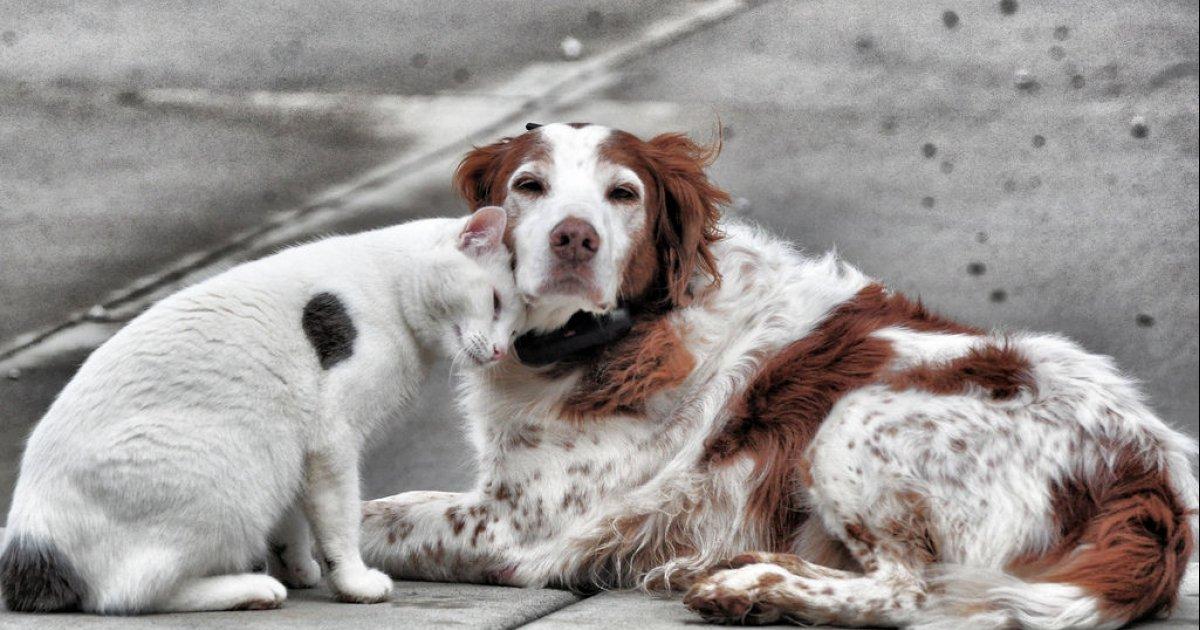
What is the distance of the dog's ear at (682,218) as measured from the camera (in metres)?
3.45

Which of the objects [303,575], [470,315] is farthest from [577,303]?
[303,575]

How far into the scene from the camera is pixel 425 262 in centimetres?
291

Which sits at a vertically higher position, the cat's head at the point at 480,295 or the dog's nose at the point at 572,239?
the dog's nose at the point at 572,239

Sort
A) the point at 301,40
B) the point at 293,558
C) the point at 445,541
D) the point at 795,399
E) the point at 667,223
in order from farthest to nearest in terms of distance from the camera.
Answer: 1. the point at 301,40
2. the point at 667,223
3. the point at 445,541
4. the point at 795,399
5. the point at 293,558

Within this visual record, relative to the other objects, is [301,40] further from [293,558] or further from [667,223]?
[293,558]

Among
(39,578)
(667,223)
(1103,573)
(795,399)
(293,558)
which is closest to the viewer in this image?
(39,578)

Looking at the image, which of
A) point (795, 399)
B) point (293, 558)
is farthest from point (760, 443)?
point (293, 558)

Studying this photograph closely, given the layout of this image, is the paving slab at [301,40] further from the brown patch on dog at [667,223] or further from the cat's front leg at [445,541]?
the cat's front leg at [445,541]

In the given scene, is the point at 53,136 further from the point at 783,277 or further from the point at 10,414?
the point at 783,277

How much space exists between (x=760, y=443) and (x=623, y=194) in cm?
68

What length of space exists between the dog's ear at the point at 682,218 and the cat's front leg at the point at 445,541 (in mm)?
700

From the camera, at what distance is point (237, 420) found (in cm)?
264

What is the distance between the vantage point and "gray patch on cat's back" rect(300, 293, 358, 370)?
9.06 ft

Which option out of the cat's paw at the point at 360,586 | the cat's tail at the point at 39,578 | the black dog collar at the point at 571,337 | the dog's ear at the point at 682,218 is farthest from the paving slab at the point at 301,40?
the cat's tail at the point at 39,578
